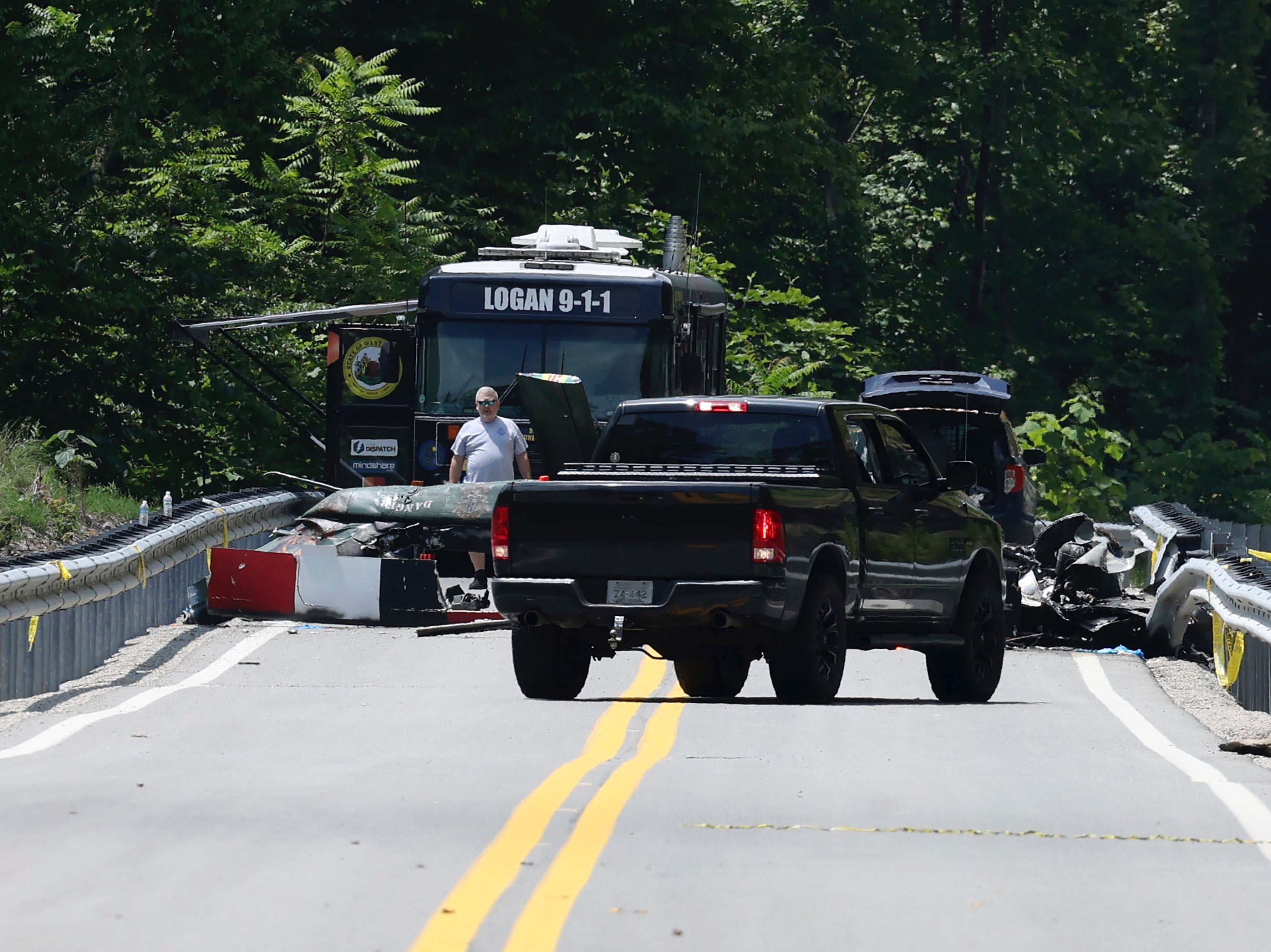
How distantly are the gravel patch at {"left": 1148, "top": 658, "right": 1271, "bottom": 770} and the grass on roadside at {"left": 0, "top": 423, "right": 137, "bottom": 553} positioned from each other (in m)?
9.32

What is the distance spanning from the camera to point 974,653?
1464cm

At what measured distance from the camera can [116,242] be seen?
2764 centimetres

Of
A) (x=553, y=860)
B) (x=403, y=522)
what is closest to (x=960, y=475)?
(x=403, y=522)

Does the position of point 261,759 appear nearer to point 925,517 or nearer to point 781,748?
point 781,748

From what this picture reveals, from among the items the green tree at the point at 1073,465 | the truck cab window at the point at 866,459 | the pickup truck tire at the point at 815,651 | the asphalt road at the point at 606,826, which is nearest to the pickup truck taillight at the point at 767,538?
the pickup truck tire at the point at 815,651

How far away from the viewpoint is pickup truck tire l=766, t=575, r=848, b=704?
13062 millimetres

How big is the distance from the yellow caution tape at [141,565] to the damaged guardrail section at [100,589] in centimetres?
1

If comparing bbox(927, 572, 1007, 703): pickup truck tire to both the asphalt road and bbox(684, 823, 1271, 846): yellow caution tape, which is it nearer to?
the asphalt road

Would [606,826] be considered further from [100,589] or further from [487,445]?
[487,445]

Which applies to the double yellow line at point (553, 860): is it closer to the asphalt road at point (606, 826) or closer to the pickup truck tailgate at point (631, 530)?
the asphalt road at point (606, 826)

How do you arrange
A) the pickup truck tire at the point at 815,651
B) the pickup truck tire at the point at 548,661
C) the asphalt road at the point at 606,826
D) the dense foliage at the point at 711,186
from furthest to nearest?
the dense foliage at the point at 711,186, the pickup truck tire at the point at 548,661, the pickup truck tire at the point at 815,651, the asphalt road at the point at 606,826

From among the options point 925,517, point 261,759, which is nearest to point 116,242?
point 925,517

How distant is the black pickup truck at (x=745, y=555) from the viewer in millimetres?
12727

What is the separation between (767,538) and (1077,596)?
688 centimetres
